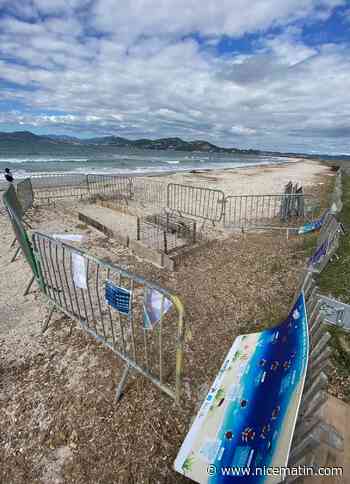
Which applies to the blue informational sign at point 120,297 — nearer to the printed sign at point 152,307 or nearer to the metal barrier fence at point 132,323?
the metal barrier fence at point 132,323

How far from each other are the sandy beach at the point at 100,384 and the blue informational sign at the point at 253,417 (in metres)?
0.29

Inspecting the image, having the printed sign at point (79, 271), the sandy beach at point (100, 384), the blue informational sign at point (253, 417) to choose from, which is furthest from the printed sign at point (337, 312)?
the printed sign at point (79, 271)

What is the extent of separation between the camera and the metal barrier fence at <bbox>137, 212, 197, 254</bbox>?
674 centimetres

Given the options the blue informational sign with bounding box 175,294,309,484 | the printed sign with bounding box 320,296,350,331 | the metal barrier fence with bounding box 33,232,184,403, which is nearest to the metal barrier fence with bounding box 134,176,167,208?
the metal barrier fence with bounding box 33,232,184,403

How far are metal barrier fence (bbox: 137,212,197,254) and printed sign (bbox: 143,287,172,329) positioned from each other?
3914 mm

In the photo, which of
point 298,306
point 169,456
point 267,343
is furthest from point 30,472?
point 298,306

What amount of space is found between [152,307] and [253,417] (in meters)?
1.30

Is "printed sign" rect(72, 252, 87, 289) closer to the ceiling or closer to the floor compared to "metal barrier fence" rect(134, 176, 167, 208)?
closer to the ceiling

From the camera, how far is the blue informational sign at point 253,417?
1714mm

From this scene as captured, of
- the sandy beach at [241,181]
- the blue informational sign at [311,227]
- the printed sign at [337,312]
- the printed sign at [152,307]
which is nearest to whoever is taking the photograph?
the printed sign at [152,307]

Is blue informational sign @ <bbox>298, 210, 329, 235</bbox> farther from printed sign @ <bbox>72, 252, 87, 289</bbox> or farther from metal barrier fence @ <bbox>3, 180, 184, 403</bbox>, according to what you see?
printed sign @ <bbox>72, 252, 87, 289</bbox>

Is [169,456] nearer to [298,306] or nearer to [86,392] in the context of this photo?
[86,392]

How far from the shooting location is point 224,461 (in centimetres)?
197

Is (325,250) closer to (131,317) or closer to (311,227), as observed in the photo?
(311,227)
